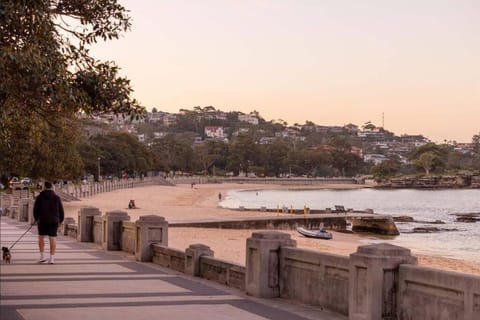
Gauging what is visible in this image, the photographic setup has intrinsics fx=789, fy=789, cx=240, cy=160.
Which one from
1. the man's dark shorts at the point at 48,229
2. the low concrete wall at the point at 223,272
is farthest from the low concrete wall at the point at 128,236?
the low concrete wall at the point at 223,272

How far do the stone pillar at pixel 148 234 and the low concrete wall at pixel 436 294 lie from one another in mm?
10270

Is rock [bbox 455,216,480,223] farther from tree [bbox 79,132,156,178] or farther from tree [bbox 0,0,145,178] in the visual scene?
tree [bbox 0,0,145,178]

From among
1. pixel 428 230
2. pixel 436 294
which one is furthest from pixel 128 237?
pixel 428 230

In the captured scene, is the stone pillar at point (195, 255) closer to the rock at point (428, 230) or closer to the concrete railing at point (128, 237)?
the concrete railing at point (128, 237)

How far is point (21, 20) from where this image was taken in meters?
11.4

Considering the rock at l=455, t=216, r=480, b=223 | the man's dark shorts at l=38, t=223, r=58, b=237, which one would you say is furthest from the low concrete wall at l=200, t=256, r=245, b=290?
the rock at l=455, t=216, r=480, b=223

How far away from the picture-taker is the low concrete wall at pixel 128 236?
21.6 metres

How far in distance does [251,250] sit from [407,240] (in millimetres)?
43436

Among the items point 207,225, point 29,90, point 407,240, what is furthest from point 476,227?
point 29,90

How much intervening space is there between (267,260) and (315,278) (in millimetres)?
1205

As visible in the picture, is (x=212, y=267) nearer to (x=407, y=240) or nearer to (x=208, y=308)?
(x=208, y=308)

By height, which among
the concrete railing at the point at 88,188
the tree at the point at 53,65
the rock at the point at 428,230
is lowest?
the rock at the point at 428,230

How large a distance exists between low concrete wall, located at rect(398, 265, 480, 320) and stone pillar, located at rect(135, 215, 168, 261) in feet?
33.7

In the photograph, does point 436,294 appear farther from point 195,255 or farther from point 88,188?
point 88,188
